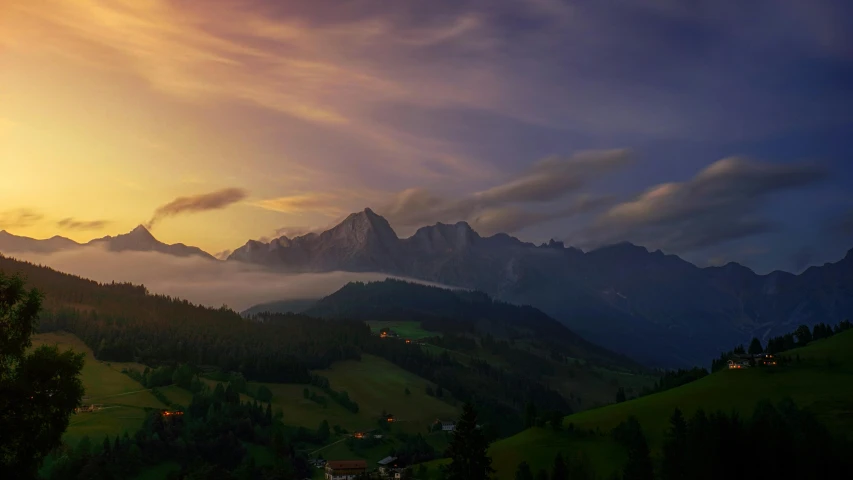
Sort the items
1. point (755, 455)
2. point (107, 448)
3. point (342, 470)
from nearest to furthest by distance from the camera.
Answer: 1. point (755, 455)
2. point (107, 448)
3. point (342, 470)

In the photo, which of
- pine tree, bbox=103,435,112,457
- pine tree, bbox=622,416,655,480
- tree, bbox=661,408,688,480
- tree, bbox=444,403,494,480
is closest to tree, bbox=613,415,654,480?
pine tree, bbox=622,416,655,480

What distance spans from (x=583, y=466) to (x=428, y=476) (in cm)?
3471

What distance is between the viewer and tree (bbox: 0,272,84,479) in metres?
34.9

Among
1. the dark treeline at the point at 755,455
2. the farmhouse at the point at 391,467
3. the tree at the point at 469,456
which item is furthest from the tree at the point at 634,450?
the farmhouse at the point at 391,467

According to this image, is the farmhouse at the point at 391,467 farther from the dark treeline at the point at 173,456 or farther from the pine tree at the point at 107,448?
the pine tree at the point at 107,448

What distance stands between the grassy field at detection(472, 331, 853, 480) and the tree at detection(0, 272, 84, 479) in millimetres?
114214

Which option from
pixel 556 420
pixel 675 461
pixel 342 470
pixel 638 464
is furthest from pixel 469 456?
pixel 342 470

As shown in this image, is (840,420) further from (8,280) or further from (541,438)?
(8,280)

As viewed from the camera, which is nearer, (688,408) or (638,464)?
(638,464)

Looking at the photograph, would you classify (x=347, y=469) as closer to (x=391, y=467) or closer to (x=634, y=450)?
(x=391, y=467)

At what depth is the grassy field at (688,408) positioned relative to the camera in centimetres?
14762

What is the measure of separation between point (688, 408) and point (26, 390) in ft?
551

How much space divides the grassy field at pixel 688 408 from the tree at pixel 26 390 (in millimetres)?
114214

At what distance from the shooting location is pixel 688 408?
17250cm
